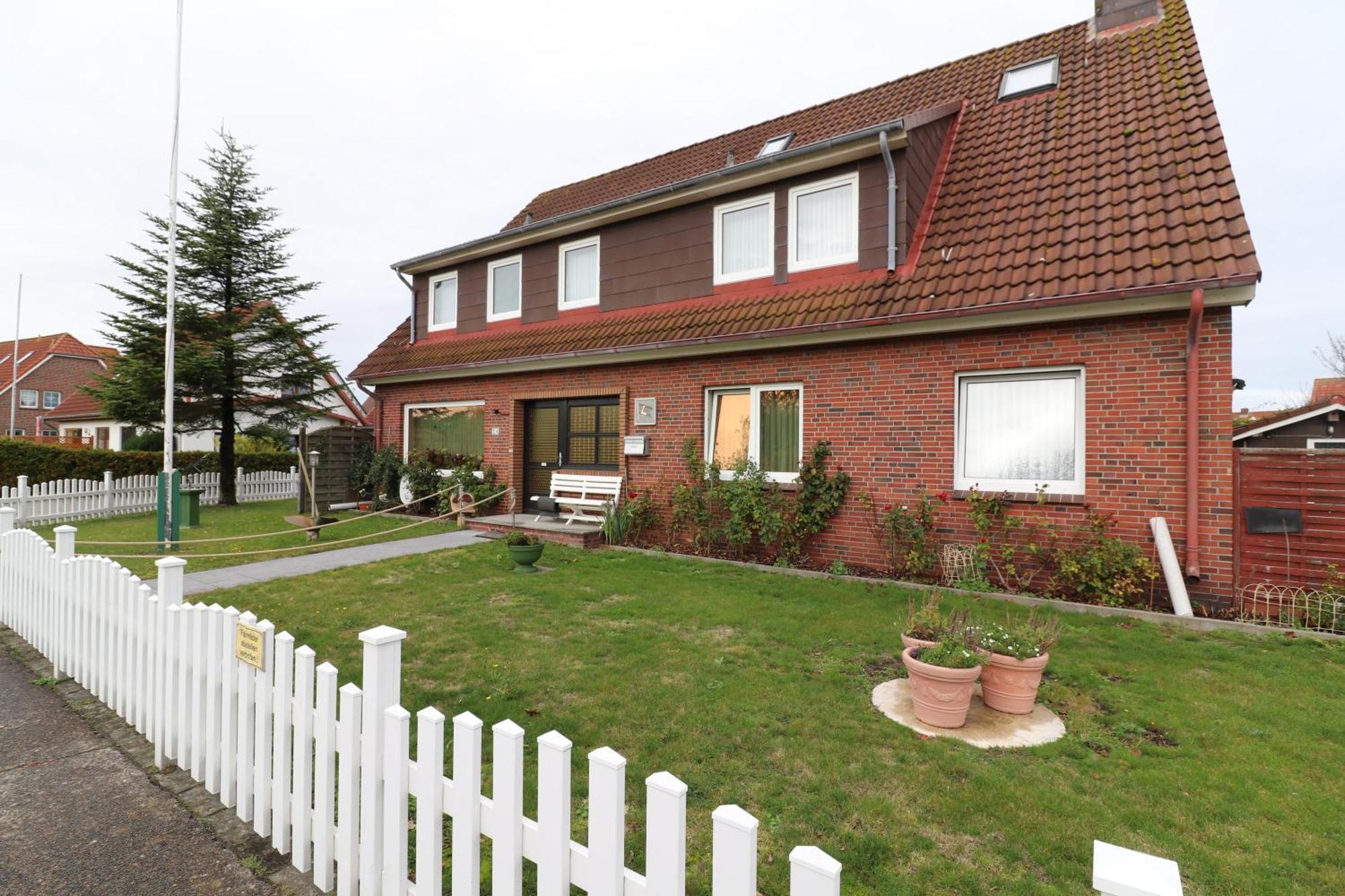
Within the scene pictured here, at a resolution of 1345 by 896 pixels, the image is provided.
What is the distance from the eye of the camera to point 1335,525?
18.3 ft

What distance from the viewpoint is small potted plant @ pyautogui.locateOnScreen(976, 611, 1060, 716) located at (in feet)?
11.9

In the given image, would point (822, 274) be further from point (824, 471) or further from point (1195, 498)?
point (1195, 498)

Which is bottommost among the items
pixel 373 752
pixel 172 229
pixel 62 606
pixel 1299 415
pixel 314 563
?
pixel 314 563

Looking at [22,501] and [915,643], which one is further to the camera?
[22,501]

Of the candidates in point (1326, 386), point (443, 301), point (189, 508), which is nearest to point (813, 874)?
point (443, 301)

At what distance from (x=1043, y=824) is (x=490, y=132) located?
19473mm

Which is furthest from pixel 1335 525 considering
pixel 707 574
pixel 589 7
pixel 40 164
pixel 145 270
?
pixel 40 164

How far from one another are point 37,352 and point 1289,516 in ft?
193

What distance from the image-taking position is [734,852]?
1.33m

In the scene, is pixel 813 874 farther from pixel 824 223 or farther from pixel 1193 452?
pixel 824 223

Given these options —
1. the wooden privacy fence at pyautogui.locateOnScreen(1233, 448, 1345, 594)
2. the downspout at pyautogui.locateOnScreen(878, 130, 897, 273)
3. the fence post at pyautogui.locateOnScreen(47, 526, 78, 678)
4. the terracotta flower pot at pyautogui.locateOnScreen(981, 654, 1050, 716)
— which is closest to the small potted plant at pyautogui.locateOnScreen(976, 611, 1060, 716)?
the terracotta flower pot at pyautogui.locateOnScreen(981, 654, 1050, 716)

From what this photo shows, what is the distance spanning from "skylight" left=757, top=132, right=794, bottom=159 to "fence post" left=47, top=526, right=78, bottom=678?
36.5 ft

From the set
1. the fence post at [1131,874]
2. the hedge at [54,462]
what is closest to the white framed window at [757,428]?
the fence post at [1131,874]

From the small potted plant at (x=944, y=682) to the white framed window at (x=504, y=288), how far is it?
35.2ft
